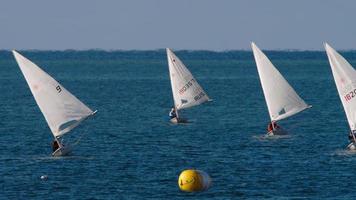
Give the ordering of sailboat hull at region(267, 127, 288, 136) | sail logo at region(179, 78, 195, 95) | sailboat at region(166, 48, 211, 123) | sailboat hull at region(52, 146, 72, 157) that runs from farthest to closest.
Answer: sail logo at region(179, 78, 195, 95)
sailboat at region(166, 48, 211, 123)
sailboat hull at region(267, 127, 288, 136)
sailboat hull at region(52, 146, 72, 157)

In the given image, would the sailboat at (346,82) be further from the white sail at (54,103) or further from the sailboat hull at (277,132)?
the white sail at (54,103)

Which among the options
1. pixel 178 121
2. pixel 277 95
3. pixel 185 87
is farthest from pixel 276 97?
pixel 185 87

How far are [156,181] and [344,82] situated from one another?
683 inches

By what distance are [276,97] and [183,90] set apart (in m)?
17.0

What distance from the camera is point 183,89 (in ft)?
372

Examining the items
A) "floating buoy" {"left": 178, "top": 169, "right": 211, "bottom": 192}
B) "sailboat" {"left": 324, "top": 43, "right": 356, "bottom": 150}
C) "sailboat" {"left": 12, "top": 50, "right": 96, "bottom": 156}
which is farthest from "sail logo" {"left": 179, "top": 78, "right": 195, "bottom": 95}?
"floating buoy" {"left": 178, "top": 169, "right": 211, "bottom": 192}


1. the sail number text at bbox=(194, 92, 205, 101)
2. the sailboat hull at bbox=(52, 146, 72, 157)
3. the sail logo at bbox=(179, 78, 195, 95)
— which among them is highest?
the sail logo at bbox=(179, 78, 195, 95)

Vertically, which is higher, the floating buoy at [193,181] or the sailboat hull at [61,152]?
the floating buoy at [193,181]

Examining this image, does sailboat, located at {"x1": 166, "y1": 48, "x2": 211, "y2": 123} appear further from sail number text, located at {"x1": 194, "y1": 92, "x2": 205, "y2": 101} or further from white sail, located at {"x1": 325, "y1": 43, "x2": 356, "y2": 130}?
white sail, located at {"x1": 325, "y1": 43, "x2": 356, "y2": 130}

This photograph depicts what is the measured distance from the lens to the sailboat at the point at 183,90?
112688 millimetres

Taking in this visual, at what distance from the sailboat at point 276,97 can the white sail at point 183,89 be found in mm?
14894

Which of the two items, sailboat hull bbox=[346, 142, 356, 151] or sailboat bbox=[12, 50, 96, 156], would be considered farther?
sailboat hull bbox=[346, 142, 356, 151]

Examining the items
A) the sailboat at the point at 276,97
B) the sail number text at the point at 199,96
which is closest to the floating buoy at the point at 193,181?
the sailboat at the point at 276,97

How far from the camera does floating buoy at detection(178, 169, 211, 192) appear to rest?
67.5m
